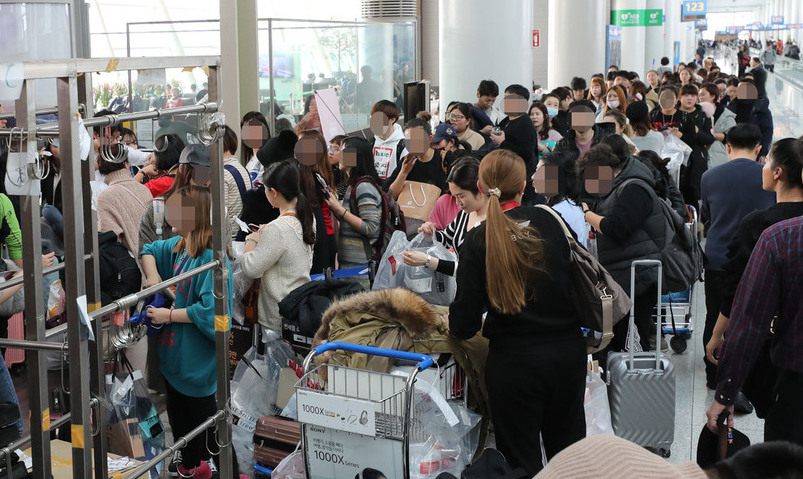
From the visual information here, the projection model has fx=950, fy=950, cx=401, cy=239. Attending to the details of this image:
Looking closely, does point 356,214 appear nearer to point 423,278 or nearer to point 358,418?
point 423,278

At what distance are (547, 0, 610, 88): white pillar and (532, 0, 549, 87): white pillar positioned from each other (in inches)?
97.3

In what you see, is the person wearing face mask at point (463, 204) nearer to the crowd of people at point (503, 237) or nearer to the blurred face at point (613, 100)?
the crowd of people at point (503, 237)

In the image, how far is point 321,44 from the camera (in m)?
11.1

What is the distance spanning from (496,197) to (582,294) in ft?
1.69

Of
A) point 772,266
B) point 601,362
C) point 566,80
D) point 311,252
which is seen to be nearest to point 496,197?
point 772,266

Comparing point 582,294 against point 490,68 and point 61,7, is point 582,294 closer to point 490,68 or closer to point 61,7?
point 61,7

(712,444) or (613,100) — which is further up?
(613,100)

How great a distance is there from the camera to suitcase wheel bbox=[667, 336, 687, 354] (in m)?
6.98

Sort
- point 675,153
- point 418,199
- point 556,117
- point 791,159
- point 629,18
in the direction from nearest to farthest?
1. point 791,159
2. point 418,199
3. point 675,153
4. point 556,117
5. point 629,18

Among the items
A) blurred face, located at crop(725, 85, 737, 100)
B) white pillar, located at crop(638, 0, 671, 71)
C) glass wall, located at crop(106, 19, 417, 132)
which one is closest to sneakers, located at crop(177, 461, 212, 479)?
glass wall, located at crop(106, 19, 417, 132)

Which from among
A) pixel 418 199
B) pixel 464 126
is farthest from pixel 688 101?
pixel 418 199

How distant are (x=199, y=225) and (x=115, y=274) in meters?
0.91

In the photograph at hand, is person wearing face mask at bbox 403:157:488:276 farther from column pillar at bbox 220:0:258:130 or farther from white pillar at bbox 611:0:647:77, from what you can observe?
white pillar at bbox 611:0:647:77

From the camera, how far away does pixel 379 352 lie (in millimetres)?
3762
